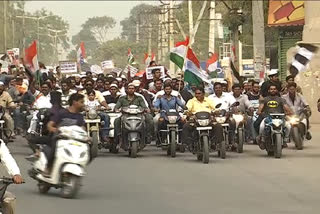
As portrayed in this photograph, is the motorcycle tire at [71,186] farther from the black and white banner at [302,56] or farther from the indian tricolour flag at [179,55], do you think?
the indian tricolour flag at [179,55]

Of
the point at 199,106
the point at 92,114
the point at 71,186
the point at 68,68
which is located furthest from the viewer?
the point at 68,68

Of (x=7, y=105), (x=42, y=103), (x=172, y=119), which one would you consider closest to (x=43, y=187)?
(x=172, y=119)

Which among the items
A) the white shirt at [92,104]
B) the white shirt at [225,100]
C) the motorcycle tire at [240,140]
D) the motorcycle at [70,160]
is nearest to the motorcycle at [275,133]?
the motorcycle tire at [240,140]

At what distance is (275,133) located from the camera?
1659 cm

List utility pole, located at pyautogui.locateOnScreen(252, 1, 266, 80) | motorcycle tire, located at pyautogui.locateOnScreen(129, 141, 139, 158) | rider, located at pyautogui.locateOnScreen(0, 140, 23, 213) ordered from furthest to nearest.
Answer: utility pole, located at pyautogui.locateOnScreen(252, 1, 266, 80)
motorcycle tire, located at pyautogui.locateOnScreen(129, 141, 139, 158)
rider, located at pyautogui.locateOnScreen(0, 140, 23, 213)

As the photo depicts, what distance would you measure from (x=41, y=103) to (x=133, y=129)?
107 inches

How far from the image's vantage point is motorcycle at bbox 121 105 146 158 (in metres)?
17.0

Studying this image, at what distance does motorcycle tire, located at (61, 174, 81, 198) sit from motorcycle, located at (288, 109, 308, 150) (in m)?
7.29

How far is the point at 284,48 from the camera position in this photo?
4072 centimetres

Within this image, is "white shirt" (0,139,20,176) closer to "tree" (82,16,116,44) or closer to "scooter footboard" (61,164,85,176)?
"scooter footboard" (61,164,85,176)

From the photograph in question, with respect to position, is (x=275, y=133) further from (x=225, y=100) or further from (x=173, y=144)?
(x=173, y=144)

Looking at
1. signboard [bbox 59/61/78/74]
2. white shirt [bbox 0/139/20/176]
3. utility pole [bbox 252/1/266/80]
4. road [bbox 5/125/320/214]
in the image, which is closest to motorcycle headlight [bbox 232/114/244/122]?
road [bbox 5/125/320/214]

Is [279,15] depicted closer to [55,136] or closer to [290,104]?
[290,104]

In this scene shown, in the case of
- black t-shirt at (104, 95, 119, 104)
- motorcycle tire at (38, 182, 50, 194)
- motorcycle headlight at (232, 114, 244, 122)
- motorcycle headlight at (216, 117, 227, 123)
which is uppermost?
black t-shirt at (104, 95, 119, 104)
